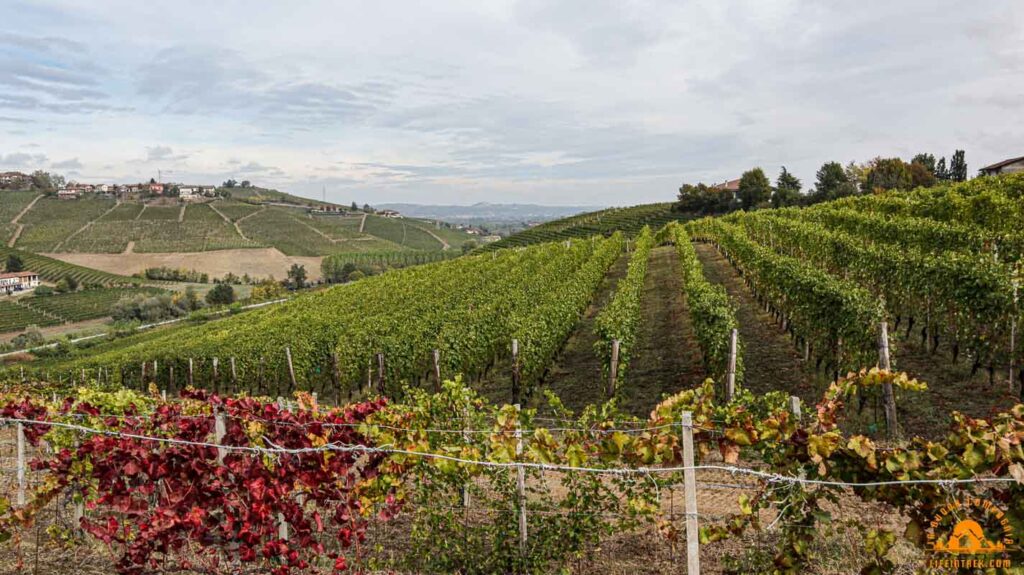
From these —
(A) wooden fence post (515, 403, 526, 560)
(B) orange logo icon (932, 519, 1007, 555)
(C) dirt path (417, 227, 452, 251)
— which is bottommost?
(A) wooden fence post (515, 403, 526, 560)

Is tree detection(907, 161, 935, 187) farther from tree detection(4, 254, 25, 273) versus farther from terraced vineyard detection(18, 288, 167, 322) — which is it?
tree detection(4, 254, 25, 273)

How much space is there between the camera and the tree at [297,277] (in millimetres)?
96188

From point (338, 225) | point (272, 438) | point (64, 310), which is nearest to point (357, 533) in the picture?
point (272, 438)

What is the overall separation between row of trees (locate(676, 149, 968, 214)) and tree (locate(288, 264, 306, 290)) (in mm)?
59320

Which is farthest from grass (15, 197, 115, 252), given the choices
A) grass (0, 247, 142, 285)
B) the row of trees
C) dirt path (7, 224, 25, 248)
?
the row of trees

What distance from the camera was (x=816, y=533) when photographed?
13.8 feet

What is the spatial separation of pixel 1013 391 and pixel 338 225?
150250 millimetres

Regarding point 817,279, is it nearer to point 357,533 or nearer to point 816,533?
point 816,533

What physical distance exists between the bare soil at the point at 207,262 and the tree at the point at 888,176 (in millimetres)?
81246

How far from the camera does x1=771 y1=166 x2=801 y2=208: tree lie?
59.8 meters

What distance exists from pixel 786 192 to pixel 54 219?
133 m

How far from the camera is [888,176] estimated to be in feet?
178

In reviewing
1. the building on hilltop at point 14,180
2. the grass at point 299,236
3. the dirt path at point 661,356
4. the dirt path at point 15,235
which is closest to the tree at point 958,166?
the dirt path at point 661,356

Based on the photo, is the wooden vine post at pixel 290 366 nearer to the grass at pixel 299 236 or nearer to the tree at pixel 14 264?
the tree at pixel 14 264
